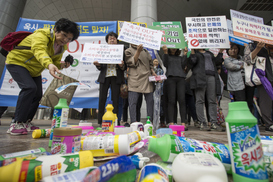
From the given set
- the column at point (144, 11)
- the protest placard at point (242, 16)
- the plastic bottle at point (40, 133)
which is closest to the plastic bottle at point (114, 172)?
the plastic bottle at point (40, 133)

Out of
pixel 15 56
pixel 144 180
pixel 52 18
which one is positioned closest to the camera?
pixel 144 180

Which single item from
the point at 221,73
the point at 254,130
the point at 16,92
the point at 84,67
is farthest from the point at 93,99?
the point at 254,130

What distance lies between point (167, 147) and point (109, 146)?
31cm

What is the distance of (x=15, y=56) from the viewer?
61.4 inches

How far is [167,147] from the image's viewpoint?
68 cm

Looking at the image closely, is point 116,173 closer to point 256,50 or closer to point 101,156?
point 101,156

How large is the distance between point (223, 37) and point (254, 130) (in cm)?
257

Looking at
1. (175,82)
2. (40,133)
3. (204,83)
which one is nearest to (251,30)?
(204,83)

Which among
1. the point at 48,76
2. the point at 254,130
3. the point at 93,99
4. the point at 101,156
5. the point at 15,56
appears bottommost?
the point at 101,156

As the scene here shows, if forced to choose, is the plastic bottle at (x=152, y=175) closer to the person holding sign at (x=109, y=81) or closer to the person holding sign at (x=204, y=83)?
the person holding sign at (x=109, y=81)

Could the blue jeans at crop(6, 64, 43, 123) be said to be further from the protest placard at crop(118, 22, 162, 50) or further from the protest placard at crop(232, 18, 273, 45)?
the protest placard at crop(232, 18, 273, 45)

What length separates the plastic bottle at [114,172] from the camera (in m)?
0.37

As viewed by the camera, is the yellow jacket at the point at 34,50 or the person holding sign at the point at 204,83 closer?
Result: the yellow jacket at the point at 34,50

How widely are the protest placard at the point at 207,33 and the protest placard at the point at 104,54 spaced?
4.13 feet
